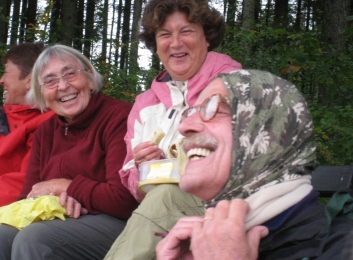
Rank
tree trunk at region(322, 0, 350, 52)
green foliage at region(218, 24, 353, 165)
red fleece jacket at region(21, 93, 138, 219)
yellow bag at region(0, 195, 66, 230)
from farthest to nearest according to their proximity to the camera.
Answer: tree trunk at region(322, 0, 350, 52), green foliage at region(218, 24, 353, 165), red fleece jacket at region(21, 93, 138, 219), yellow bag at region(0, 195, 66, 230)

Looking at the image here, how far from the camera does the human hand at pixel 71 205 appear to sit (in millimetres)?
3308

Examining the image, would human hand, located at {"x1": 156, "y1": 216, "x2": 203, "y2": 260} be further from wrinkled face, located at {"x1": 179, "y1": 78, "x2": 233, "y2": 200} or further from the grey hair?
the grey hair

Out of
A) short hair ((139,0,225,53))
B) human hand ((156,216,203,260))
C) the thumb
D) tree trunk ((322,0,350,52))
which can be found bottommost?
human hand ((156,216,203,260))

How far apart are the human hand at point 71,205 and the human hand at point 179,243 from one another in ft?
4.42

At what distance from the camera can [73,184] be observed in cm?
345

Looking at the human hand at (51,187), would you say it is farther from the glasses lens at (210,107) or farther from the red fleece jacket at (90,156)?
the glasses lens at (210,107)

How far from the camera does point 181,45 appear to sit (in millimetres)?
3537

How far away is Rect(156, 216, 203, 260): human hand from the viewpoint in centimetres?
199

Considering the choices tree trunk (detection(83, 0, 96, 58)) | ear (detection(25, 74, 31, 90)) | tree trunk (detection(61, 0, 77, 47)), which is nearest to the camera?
ear (detection(25, 74, 31, 90))

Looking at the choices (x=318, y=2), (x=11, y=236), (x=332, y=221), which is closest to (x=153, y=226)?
(x=332, y=221)

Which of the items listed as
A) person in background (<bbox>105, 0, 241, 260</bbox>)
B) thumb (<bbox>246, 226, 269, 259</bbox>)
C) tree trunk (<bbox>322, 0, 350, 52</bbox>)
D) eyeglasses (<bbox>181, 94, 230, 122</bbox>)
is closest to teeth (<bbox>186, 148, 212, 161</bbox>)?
eyeglasses (<bbox>181, 94, 230, 122</bbox>)

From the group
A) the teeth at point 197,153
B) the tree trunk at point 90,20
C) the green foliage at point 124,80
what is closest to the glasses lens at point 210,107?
the teeth at point 197,153

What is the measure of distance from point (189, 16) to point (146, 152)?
99 cm

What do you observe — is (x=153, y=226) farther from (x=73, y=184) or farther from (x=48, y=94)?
(x=48, y=94)
